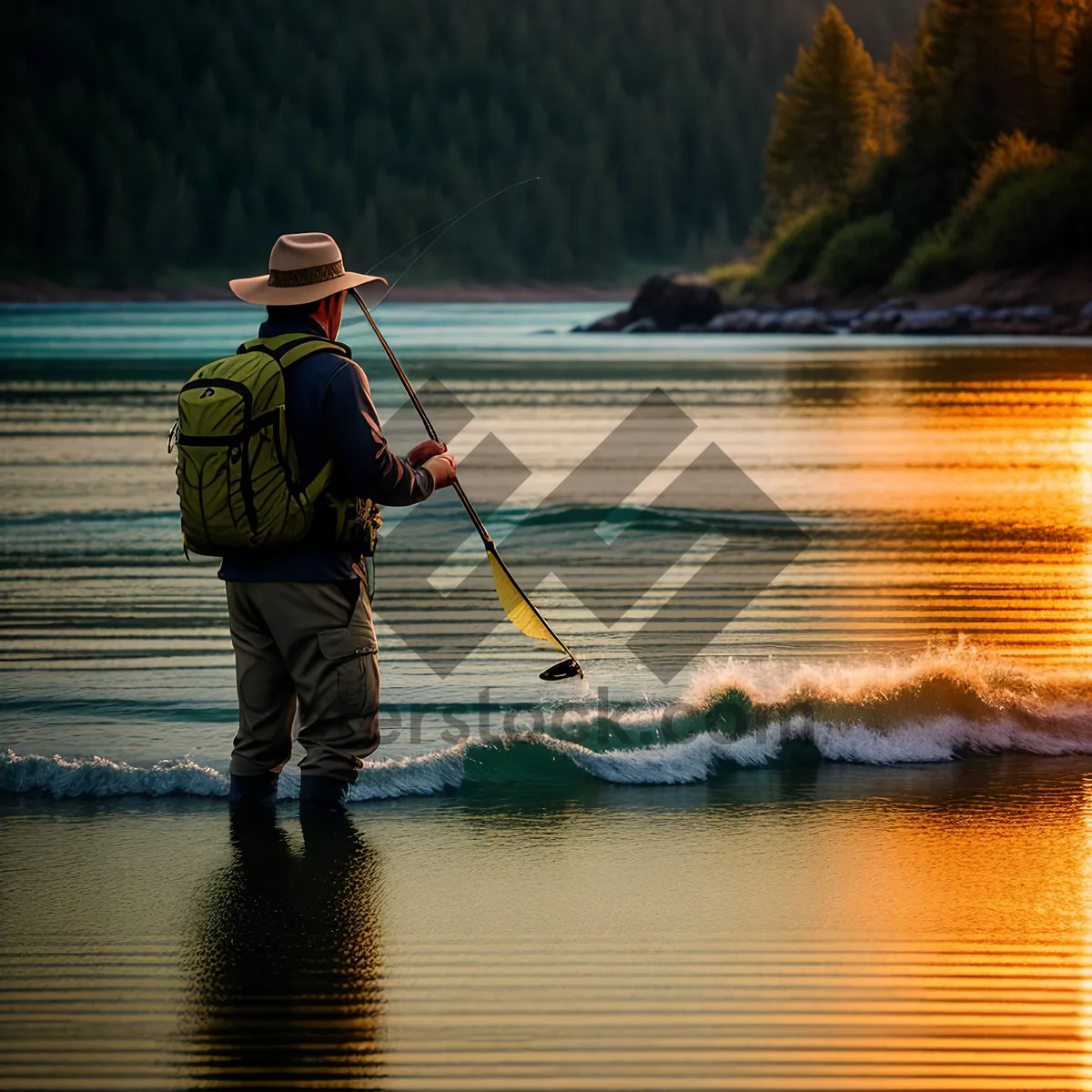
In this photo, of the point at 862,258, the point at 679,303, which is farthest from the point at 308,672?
the point at 862,258

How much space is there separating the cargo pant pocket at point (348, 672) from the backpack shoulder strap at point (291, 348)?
2.59ft

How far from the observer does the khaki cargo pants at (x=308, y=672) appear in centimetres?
488

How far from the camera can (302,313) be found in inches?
196

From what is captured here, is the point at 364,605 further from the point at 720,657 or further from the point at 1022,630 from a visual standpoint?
the point at 1022,630

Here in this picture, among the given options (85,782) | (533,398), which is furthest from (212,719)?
(533,398)

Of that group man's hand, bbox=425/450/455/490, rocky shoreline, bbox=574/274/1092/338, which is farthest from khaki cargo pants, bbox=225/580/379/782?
rocky shoreline, bbox=574/274/1092/338

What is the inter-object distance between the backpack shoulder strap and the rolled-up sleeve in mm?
97

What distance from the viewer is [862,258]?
258ft

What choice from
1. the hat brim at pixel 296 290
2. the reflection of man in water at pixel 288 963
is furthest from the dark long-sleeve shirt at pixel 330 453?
the reflection of man in water at pixel 288 963

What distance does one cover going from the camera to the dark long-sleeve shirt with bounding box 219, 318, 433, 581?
15.6 ft

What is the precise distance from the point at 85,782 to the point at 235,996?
1850mm

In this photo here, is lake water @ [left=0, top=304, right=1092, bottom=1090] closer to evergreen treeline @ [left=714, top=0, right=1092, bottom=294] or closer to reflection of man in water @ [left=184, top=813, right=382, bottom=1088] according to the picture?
reflection of man in water @ [left=184, top=813, right=382, bottom=1088]

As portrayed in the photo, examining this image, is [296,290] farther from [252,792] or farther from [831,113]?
[831,113]

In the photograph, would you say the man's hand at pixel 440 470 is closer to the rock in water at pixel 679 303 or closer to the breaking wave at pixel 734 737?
the breaking wave at pixel 734 737
